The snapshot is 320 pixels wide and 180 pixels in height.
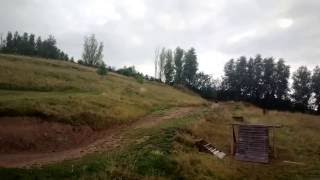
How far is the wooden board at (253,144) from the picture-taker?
1329 inches

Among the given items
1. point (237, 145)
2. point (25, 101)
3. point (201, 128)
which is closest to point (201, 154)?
point (237, 145)

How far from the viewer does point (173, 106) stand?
5866 centimetres

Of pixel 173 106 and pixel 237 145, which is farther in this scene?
pixel 173 106

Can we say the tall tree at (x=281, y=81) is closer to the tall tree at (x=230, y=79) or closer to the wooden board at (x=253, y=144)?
the tall tree at (x=230, y=79)

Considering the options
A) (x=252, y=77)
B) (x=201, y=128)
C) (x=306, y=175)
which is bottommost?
(x=306, y=175)

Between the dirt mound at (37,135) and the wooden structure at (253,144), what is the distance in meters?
12.2

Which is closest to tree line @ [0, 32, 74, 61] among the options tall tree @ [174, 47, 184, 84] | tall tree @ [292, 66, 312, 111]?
tall tree @ [174, 47, 184, 84]

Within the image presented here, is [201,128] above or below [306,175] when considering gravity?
above

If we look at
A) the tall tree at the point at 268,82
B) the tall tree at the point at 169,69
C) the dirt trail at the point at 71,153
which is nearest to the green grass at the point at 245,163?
the dirt trail at the point at 71,153

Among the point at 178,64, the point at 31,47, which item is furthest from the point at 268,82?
the point at 31,47

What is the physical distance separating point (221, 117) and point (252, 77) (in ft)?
220

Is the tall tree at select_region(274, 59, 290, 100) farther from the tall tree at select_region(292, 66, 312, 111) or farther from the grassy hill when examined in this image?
the grassy hill

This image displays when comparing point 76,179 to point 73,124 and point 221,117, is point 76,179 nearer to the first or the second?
point 73,124

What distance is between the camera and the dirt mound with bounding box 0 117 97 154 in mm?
30703
